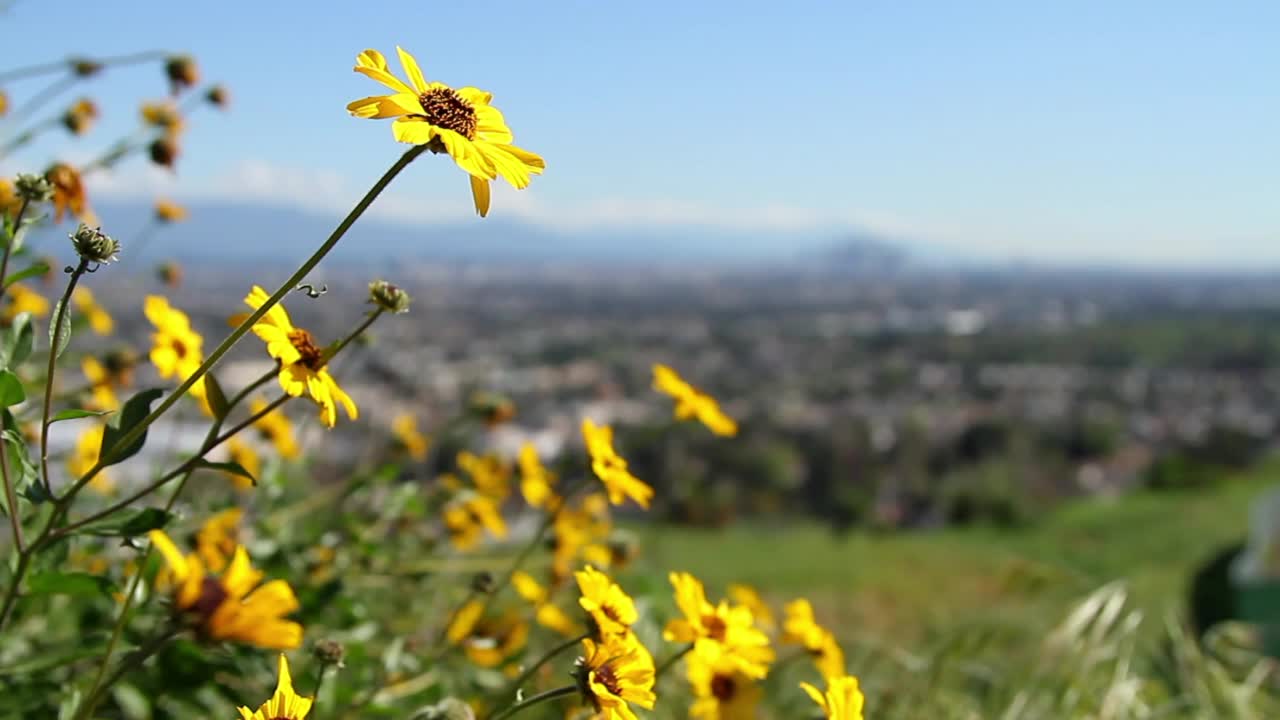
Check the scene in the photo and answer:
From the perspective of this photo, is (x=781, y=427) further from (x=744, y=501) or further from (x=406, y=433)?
(x=406, y=433)

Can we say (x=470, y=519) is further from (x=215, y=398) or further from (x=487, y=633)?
(x=215, y=398)

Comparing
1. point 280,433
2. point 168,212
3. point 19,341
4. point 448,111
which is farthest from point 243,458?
point 448,111

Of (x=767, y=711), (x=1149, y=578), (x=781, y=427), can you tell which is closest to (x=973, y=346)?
(x=781, y=427)

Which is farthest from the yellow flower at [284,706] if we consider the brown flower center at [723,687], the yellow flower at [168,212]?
the yellow flower at [168,212]

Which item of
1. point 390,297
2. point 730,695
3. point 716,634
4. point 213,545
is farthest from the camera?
point 213,545

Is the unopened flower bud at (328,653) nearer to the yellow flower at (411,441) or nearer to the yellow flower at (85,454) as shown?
the yellow flower at (85,454)

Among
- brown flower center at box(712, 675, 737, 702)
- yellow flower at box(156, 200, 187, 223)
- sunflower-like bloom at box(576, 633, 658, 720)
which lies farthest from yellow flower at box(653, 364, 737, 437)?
yellow flower at box(156, 200, 187, 223)
